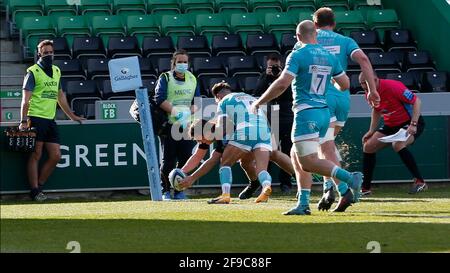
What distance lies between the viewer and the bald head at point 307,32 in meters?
Result: 13.9

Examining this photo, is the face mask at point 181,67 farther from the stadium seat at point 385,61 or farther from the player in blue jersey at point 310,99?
the stadium seat at point 385,61

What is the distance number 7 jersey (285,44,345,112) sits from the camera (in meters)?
13.8

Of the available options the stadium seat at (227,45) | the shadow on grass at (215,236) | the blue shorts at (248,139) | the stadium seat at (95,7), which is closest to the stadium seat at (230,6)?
the stadium seat at (227,45)

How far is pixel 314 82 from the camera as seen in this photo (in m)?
13.9

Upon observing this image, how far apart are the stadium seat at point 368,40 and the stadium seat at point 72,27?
5123 mm

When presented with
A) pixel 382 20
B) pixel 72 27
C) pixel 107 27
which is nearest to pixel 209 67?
pixel 107 27

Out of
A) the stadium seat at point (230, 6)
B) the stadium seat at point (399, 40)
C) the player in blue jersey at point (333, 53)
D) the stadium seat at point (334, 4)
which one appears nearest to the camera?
the player in blue jersey at point (333, 53)

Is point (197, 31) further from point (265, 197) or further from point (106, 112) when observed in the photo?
point (265, 197)

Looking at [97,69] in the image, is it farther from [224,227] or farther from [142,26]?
[224,227]

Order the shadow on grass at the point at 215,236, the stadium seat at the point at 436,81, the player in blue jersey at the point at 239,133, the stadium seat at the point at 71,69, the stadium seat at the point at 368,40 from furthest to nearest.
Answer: the stadium seat at the point at 368,40
the stadium seat at the point at 436,81
the stadium seat at the point at 71,69
the player in blue jersey at the point at 239,133
the shadow on grass at the point at 215,236

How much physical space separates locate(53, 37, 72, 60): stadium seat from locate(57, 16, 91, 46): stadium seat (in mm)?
666

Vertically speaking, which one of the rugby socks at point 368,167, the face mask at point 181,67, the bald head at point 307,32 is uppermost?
A: the bald head at point 307,32
